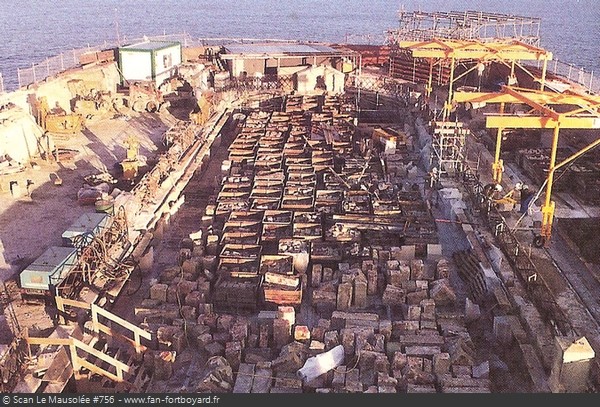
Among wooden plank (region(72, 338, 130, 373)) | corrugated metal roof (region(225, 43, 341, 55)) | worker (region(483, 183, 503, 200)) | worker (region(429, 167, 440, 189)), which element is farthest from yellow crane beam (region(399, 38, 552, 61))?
wooden plank (region(72, 338, 130, 373))

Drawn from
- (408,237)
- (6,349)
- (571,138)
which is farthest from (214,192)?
(571,138)

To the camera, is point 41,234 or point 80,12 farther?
point 80,12

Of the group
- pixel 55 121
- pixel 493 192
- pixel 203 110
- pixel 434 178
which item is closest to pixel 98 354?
pixel 493 192

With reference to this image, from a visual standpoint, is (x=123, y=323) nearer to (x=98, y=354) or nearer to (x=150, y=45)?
(x=98, y=354)

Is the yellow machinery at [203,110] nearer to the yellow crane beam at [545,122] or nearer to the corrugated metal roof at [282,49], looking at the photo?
the corrugated metal roof at [282,49]

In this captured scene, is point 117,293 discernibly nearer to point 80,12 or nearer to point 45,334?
point 45,334

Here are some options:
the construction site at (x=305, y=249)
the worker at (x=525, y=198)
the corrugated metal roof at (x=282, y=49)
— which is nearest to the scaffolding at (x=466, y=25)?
the corrugated metal roof at (x=282, y=49)
